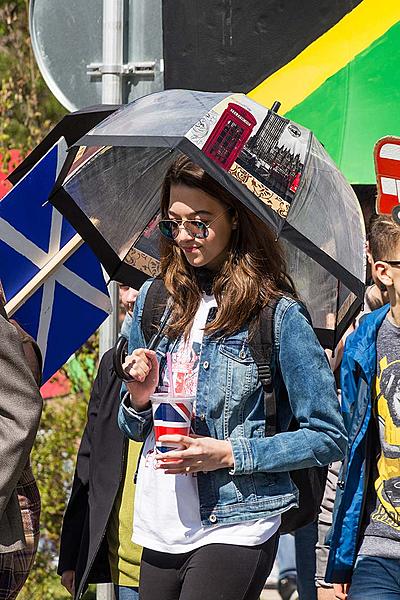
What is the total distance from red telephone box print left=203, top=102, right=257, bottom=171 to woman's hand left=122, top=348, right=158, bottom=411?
1.90 feet

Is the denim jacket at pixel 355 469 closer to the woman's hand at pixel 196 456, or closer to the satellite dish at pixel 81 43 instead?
the woman's hand at pixel 196 456

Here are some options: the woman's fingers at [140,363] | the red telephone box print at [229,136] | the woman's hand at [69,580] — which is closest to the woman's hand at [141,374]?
the woman's fingers at [140,363]

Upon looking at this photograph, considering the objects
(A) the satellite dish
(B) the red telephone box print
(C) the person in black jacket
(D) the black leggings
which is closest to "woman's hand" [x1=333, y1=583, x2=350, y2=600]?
(C) the person in black jacket

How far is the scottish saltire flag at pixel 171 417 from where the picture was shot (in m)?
3.33

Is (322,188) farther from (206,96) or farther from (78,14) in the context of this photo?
(78,14)

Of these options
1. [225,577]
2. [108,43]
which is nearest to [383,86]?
[108,43]

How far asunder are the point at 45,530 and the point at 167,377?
4054 mm

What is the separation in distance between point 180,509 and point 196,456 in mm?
231

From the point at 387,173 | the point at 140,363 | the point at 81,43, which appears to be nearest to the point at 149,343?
the point at 140,363

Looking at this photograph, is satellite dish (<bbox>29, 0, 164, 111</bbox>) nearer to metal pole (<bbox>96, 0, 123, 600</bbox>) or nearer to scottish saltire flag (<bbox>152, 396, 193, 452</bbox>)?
metal pole (<bbox>96, 0, 123, 600</bbox>)

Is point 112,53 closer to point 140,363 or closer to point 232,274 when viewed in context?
point 232,274

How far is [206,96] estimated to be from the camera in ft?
12.5

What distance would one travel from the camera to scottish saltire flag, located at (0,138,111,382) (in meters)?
5.09

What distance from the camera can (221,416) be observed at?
3.51m
